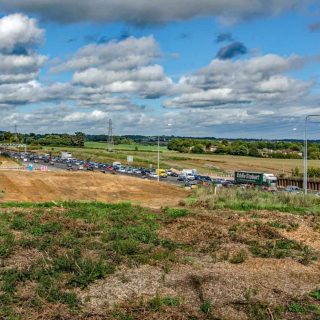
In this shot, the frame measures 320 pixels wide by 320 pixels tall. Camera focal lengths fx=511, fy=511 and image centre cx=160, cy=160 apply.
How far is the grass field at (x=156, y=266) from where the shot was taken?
39.5 ft

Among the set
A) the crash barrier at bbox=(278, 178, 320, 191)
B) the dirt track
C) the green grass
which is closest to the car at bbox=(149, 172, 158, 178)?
the crash barrier at bbox=(278, 178, 320, 191)

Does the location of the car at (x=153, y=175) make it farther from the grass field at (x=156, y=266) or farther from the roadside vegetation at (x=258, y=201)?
the grass field at (x=156, y=266)

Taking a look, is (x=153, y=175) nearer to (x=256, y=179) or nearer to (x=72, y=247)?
(x=256, y=179)

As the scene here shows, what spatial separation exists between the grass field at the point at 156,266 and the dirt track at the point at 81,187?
1112 inches

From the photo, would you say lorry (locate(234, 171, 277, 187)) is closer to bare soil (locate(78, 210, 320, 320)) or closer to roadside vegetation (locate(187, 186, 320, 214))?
roadside vegetation (locate(187, 186, 320, 214))

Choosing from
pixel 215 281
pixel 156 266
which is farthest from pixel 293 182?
pixel 215 281

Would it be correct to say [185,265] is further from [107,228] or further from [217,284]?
[107,228]

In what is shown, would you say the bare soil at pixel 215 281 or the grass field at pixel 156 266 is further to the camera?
the bare soil at pixel 215 281

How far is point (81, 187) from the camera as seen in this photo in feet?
196

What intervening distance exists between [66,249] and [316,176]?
4147 inches

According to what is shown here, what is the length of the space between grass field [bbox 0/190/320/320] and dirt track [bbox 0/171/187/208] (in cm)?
2825

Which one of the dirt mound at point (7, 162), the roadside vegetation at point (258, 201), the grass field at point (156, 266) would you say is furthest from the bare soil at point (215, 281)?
the dirt mound at point (7, 162)

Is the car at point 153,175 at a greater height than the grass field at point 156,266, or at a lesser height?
lesser

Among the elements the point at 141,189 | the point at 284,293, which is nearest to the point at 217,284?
the point at 284,293
